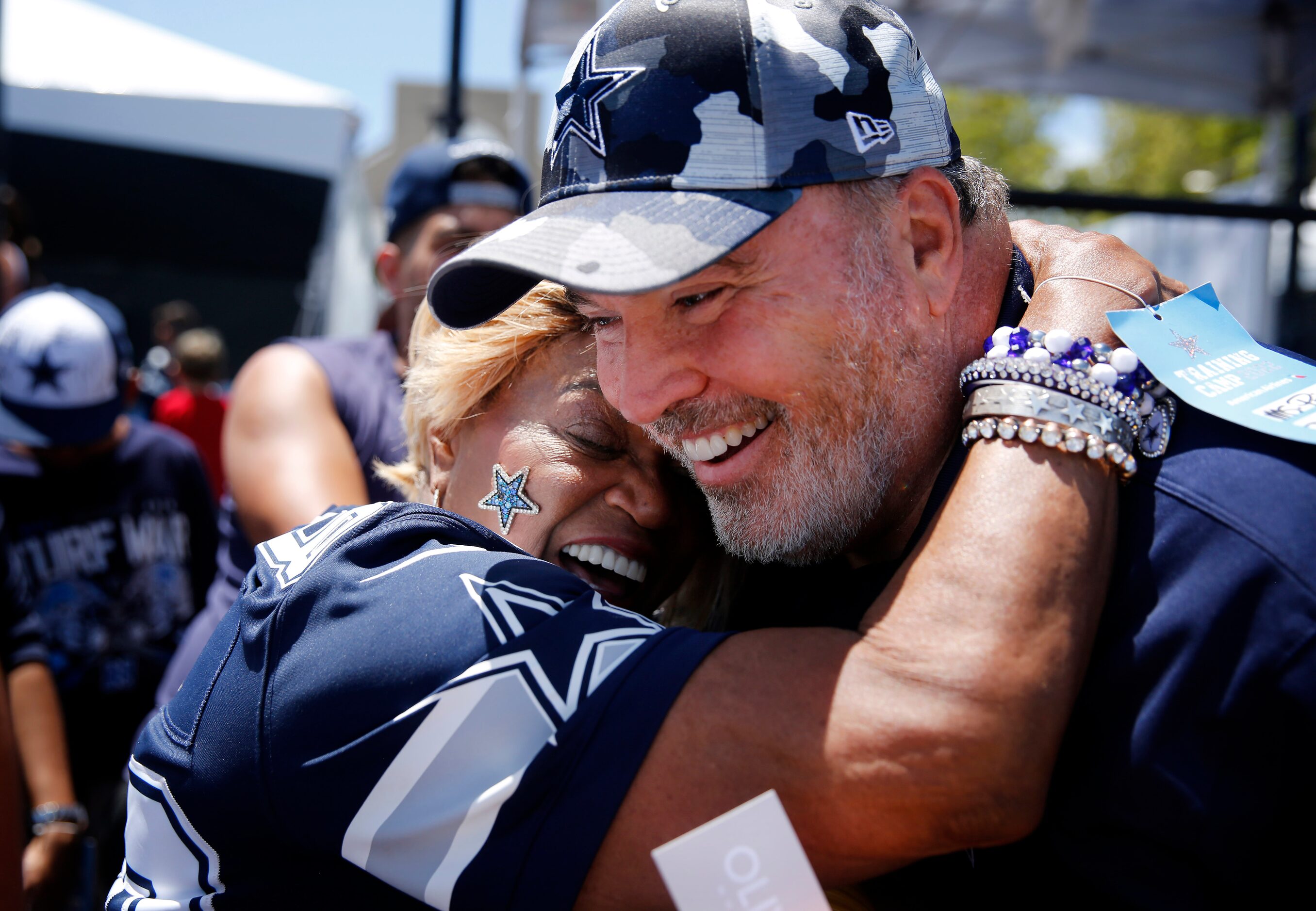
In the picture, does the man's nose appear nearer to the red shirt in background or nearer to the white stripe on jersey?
the white stripe on jersey

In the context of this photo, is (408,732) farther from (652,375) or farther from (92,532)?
(92,532)

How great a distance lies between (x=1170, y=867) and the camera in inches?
44.3

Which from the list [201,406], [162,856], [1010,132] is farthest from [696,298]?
[1010,132]

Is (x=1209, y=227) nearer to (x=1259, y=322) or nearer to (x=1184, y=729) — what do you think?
(x=1259, y=322)

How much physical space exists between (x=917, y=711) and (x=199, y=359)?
647 centimetres

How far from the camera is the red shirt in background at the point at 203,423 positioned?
21.6 feet

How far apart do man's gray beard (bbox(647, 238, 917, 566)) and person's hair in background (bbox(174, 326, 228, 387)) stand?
5863 millimetres

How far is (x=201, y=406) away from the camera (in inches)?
264

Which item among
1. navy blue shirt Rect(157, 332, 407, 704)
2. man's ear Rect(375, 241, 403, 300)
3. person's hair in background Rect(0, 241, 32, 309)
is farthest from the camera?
person's hair in background Rect(0, 241, 32, 309)

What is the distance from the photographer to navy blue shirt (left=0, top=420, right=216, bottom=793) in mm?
3158

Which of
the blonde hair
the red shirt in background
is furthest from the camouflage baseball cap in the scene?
the red shirt in background

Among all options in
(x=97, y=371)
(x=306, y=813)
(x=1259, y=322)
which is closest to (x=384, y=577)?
(x=306, y=813)

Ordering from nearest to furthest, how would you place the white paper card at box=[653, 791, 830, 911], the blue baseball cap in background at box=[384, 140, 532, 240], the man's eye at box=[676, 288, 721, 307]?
the white paper card at box=[653, 791, 830, 911], the man's eye at box=[676, 288, 721, 307], the blue baseball cap in background at box=[384, 140, 532, 240]

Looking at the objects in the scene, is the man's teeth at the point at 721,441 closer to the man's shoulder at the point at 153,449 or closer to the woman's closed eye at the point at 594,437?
the woman's closed eye at the point at 594,437
